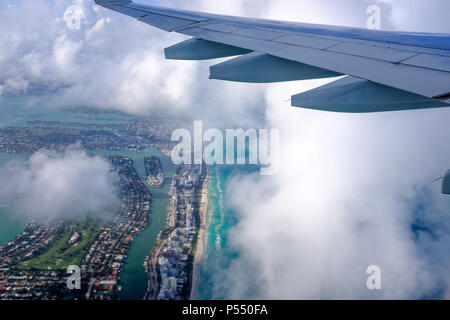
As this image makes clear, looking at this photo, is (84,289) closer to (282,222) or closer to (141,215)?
(141,215)

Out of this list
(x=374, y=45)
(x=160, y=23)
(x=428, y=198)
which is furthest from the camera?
(x=428, y=198)

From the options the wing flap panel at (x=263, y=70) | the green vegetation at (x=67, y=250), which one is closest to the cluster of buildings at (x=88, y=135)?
the green vegetation at (x=67, y=250)

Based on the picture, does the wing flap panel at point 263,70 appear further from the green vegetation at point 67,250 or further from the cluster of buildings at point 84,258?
the green vegetation at point 67,250

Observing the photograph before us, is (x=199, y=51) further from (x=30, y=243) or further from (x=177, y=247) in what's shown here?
(x=30, y=243)

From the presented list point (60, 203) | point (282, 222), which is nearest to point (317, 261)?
point (282, 222)

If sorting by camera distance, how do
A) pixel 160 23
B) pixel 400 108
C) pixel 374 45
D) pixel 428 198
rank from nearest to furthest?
pixel 400 108, pixel 374 45, pixel 160 23, pixel 428 198

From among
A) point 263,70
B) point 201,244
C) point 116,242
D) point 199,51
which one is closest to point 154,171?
point 116,242
